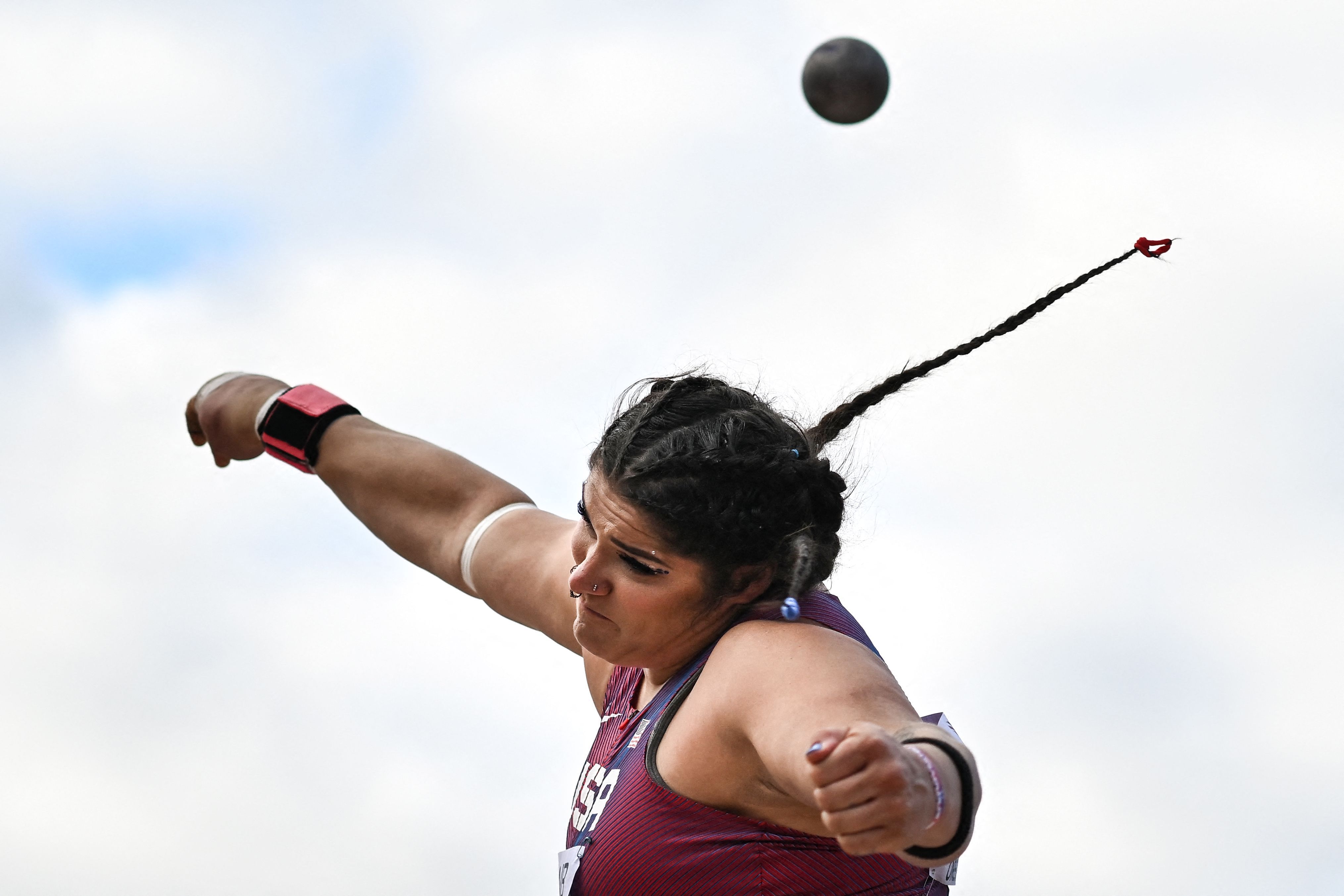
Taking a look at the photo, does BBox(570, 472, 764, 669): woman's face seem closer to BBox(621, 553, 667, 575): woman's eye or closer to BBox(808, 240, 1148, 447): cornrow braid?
BBox(621, 553, 667, 575): woman's eye

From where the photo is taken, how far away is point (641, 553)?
108 inches

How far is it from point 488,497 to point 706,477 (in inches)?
61.7

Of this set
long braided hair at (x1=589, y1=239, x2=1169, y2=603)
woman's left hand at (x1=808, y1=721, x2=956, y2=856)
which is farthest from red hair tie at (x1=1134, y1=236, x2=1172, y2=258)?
woman's left hand at (x1=808, y1=721, x2=956, y2=856)

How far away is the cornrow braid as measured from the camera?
300cm

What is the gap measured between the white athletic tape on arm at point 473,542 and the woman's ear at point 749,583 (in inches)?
55.6

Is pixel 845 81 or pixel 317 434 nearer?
pixel 845 81

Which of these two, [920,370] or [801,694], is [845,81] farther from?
[801,694]

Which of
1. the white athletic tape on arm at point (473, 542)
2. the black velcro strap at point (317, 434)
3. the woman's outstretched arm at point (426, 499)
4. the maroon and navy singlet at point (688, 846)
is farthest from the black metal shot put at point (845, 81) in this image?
the black velcro strap at point (317, 434)

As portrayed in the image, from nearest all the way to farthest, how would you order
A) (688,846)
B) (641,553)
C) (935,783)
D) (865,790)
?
(865,790)
(935,783)
(688,846)
(641,553)

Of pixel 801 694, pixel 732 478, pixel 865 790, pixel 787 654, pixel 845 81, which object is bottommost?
pixel 865 790

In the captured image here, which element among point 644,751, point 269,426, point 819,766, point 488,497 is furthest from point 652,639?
point 269,426

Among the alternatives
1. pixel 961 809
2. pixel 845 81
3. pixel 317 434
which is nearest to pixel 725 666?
pixel 961 809

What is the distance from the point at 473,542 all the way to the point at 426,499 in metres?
0.27

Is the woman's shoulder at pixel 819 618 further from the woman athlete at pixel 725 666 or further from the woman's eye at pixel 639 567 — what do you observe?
the woman's eye at pixel 639 567
